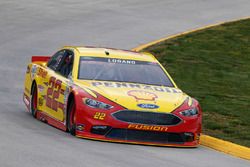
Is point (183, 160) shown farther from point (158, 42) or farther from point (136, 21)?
point (136, 21)

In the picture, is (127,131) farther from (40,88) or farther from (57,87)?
(40,88)

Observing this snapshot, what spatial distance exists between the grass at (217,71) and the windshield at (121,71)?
1.21 metres

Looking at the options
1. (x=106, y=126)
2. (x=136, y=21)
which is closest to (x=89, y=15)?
(x=136, y=21)

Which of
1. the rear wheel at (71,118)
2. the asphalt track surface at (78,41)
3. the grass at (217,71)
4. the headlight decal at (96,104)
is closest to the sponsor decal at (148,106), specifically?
the headlight decal at (96,104)

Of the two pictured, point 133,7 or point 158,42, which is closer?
point 158,42

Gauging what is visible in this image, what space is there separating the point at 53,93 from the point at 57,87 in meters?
0.21

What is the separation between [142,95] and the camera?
45.3 ft

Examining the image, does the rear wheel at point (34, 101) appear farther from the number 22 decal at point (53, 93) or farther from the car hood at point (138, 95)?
the car hood at point (138, 95)

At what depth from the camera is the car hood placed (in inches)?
534

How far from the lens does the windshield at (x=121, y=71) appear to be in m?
14.7

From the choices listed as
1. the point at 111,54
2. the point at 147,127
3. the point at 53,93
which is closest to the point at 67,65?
the point at 53,93

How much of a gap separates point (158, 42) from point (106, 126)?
14.0 metres

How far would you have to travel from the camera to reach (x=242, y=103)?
722 inches

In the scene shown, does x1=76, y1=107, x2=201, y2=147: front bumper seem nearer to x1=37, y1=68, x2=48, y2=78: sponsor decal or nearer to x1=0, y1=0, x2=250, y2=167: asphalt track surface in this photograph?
x1=0, y1=0, x2=250, y2=167: asphalt track surface
